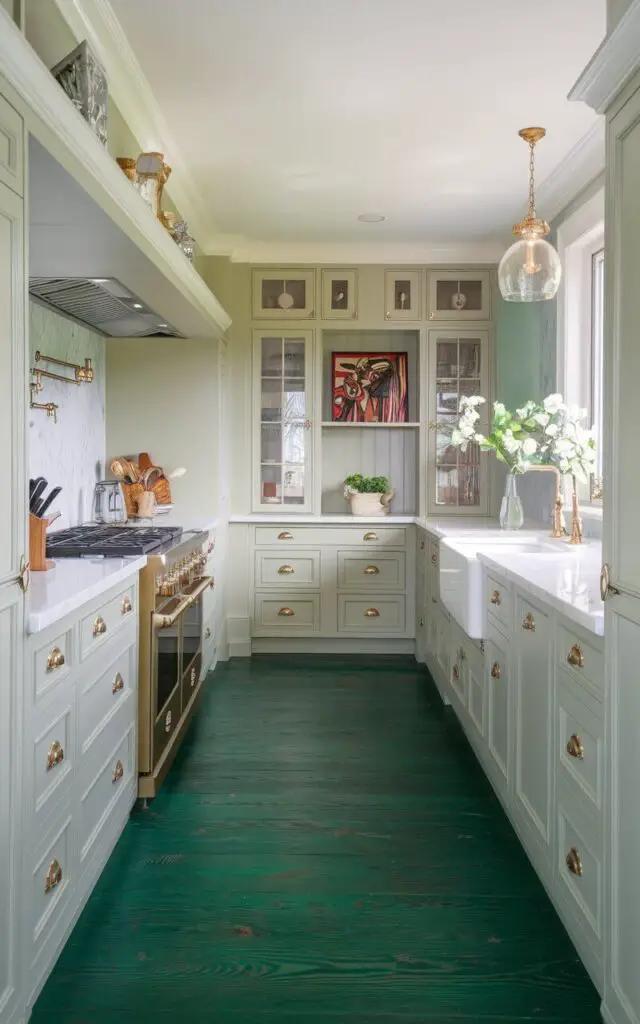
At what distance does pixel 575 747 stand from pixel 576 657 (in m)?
0.21

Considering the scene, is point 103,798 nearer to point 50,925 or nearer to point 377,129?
point 50,925

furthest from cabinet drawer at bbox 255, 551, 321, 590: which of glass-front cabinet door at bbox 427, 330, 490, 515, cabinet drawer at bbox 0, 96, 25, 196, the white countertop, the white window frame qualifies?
cabinet drawer at bbox 0, 96, 25, 196

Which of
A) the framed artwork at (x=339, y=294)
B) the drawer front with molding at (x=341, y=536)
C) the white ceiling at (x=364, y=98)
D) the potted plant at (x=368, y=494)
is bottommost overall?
the drawer front with molding at (x=341, y=536)

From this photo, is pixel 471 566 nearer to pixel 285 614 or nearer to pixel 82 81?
pixel 82 81

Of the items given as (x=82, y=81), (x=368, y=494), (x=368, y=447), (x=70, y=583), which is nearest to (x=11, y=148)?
(x=82, y=81)

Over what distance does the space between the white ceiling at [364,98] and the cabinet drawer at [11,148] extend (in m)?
1.21

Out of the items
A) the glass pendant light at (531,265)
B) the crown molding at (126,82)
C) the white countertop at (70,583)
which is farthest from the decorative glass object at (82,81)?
the glass pendant light at (531,265)

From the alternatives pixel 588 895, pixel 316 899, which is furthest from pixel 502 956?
pixel 316 899

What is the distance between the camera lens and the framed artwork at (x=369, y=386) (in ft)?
18.2

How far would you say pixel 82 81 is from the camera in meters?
2.12

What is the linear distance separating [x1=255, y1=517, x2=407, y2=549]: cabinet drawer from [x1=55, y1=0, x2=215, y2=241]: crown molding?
2.03 metres

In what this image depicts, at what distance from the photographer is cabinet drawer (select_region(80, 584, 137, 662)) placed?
218 cm

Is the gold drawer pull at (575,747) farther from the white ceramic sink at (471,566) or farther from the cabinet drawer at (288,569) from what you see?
the cabinet drawer at (288,569)

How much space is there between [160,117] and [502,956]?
3123mm
